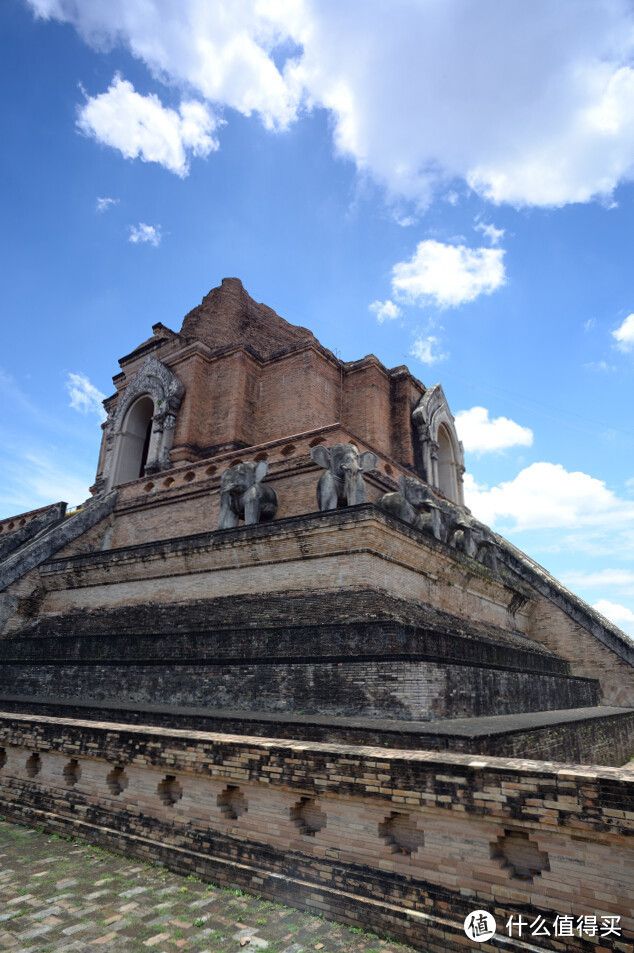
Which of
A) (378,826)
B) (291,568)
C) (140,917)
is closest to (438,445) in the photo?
(291,568)

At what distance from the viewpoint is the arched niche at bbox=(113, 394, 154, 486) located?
1833 centimetres

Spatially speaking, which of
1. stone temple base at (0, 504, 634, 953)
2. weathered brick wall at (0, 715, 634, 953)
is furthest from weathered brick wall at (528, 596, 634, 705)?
weathered brick wall at (0, 715, 634, 953)

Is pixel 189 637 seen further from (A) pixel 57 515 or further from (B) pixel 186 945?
(A) pixel 57 515

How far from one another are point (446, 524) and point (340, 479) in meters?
3.29

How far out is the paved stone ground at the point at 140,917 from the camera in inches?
135

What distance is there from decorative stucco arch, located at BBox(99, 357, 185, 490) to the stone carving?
7737 mm

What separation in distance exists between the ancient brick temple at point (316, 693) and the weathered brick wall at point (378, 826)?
1cm

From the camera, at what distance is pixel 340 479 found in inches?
378

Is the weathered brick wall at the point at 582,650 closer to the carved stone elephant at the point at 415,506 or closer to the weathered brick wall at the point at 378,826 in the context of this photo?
the carved stone elephant at the point at 415,506

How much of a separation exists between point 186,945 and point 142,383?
1654cm

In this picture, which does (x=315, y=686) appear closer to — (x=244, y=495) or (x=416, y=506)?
(x=244, y=495)

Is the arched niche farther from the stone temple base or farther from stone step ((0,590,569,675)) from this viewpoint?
stone step ((0,590,569,675))

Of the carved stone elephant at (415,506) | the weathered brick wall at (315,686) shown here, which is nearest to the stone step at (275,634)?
the weathered brick wall at (315,686)

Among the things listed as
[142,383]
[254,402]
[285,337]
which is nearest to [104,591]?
[254,402]
